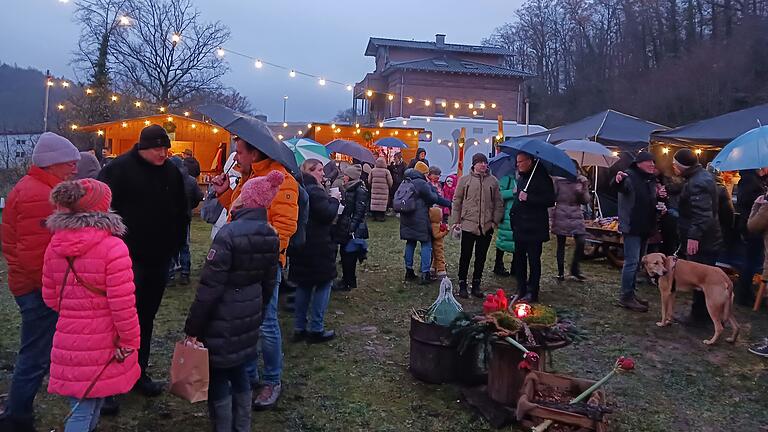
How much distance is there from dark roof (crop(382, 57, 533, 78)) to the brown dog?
104 ft

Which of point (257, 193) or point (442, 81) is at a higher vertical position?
point (442, 81)

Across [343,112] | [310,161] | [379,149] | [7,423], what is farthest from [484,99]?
[7,423]

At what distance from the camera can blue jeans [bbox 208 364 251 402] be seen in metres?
3.10

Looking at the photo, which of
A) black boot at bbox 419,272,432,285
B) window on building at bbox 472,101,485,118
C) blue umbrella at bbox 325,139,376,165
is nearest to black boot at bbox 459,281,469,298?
black boot at bbox 419,272,432,285

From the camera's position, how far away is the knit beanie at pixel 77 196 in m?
2.74

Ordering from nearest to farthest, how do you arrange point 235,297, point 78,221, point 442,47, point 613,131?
1. point 78,221
2. point 235,297
3. point 613,131
4. point 442,47

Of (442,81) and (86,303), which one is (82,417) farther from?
(442,81)

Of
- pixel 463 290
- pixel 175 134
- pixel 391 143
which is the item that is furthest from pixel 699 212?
pixel 175 134

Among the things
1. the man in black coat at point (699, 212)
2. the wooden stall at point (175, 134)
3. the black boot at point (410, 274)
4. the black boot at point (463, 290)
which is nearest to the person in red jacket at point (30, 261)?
the black boot at point (463, 290)

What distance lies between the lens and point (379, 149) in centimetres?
2103

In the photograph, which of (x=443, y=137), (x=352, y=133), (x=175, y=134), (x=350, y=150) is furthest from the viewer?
(x=443, y=137)

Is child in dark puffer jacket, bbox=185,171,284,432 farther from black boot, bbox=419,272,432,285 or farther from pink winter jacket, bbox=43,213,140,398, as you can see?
black boot, bbox=419,272,432,285

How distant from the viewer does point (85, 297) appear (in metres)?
2.73

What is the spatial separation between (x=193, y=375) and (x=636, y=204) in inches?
209
